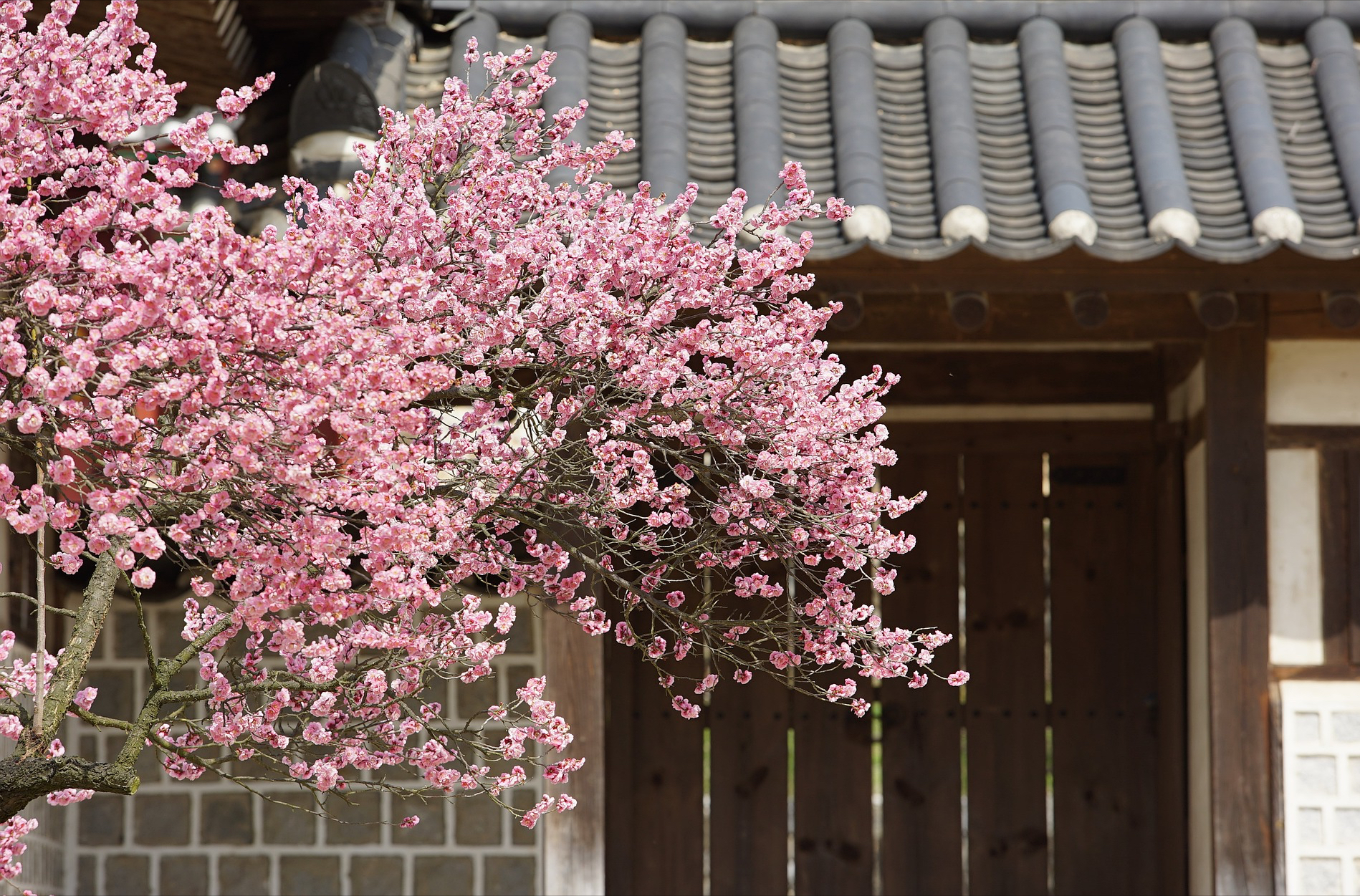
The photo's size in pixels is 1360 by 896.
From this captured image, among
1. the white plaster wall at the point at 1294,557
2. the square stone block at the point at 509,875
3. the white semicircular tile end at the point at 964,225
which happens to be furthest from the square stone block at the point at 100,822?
the white plaster wall at the point at 1294,557

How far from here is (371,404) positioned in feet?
7.37

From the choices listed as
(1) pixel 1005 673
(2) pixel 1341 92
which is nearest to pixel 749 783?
(1) pixel 1005 673

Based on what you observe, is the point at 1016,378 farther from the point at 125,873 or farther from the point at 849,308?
the point at 125,873

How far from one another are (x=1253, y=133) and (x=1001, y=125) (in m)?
0.72

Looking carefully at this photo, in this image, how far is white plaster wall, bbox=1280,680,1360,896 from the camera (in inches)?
185

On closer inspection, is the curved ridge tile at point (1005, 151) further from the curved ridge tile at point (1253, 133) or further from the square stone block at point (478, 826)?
the square stone block at point (478, 826)

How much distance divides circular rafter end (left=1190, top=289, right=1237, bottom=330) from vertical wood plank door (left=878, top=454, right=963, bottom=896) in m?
1.50

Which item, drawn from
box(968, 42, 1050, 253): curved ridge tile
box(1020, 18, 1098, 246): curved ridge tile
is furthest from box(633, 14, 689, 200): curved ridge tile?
box(1020, 18, 1098, 246): curved ridge tile

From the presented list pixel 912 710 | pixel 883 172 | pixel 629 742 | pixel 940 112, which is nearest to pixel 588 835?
pixel 629 742

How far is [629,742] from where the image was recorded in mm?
5770

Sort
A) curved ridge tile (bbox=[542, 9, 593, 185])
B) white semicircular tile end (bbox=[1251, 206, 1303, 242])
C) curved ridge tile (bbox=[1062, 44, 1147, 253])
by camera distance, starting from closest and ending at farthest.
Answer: white semicircular tile end (bbox=[1251, 206, 1303, 242])
curved ridge tile (bbox=[1062, 44, 1147, 253])
curved ridge tile (bbox=[542, 9, 593, 185])

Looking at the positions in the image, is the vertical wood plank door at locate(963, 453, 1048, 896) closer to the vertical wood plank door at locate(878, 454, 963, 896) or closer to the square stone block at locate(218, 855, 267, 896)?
the vertical wood plank door at locate(878, 454, 963, 896)

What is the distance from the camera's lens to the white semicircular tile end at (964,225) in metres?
4.25

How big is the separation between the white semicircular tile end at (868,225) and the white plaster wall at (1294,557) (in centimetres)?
142
